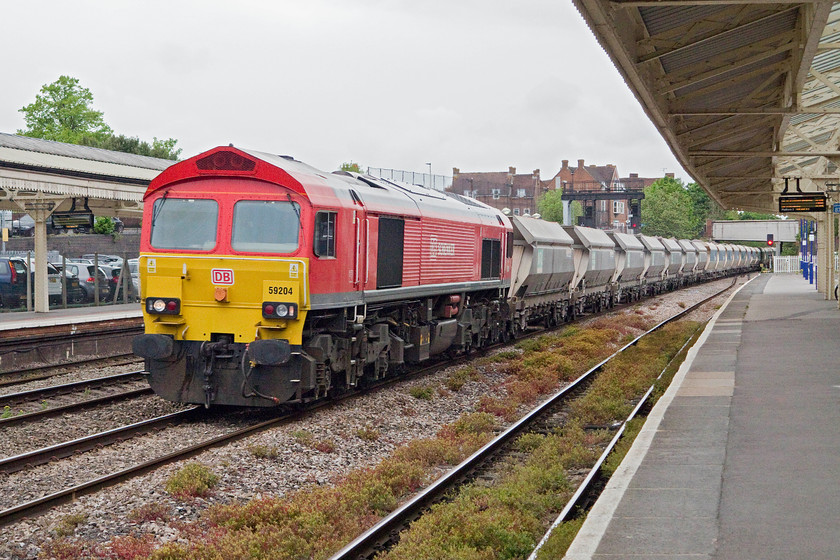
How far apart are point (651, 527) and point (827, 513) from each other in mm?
1382

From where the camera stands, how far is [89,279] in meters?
29.6

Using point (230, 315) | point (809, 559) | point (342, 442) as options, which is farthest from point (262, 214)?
point (809, 559)

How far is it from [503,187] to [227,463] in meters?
118

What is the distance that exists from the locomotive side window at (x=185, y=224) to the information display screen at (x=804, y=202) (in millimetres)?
20627

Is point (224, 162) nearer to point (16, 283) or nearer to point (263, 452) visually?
point (263, 452)

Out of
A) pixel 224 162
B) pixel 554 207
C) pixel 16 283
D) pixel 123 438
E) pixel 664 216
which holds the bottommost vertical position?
pixel 123 438

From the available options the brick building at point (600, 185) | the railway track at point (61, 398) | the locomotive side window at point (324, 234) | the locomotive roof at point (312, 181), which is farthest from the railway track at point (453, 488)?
the brick building at point (600, 185)

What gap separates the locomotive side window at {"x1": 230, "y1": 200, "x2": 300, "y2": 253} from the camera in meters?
12.1

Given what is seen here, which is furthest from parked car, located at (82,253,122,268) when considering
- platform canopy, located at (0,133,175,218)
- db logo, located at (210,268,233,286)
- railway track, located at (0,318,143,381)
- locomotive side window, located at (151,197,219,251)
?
db logo, located at (210,268,233,286)

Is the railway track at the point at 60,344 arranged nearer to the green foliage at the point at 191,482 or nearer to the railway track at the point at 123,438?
the railway track at the point at 123,438

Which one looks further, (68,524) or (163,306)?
(163,306)

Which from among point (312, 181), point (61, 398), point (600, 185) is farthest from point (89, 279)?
point (600, 185)

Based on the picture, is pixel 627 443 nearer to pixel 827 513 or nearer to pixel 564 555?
pixel 827 513

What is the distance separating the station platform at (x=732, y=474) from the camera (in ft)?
21.3
